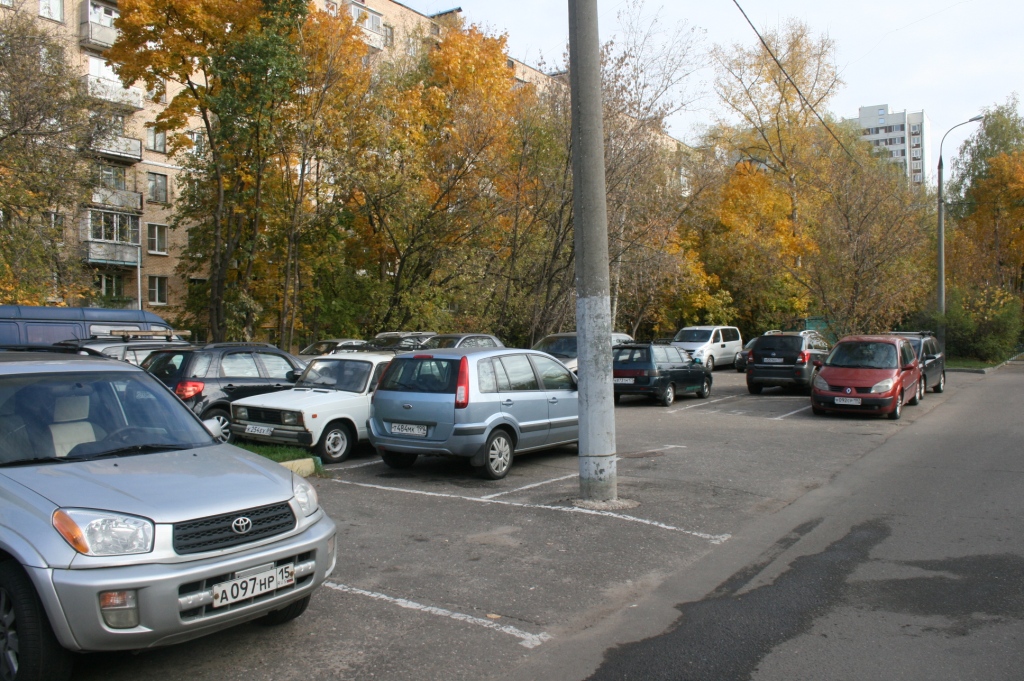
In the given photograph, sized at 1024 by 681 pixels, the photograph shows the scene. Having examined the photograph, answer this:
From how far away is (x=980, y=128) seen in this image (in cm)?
5188

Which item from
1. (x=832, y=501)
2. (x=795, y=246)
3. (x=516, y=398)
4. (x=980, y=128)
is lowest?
(x=832, y=501)

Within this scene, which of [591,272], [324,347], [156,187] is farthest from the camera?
[156,187]

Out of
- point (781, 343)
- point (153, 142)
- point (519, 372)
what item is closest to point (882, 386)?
point (781, 343)

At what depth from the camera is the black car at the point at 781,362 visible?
71.7 ft

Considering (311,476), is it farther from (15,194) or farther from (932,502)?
(15,194)

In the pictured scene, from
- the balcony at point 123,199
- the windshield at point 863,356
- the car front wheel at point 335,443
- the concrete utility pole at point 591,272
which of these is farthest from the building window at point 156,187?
the concrete utility pole at point 591,272

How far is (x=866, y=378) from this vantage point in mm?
16375

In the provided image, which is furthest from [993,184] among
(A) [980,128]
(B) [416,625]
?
(B) [416,625]

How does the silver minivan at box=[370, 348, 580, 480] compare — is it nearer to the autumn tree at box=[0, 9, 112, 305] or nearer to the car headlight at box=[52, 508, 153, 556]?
the car headlight at box=[52, 508, 153, 556]

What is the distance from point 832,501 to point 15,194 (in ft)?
65.6

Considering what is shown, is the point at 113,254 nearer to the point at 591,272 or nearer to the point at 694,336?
the point at 694,336

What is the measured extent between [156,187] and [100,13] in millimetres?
8094

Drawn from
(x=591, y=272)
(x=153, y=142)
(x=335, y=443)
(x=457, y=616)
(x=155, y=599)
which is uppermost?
(x=153, y=142)

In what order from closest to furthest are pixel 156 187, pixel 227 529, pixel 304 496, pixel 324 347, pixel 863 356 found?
pixel 227 529, pixel 304 496, pixel 863 356, pixel 324 347, pixel 156 187
